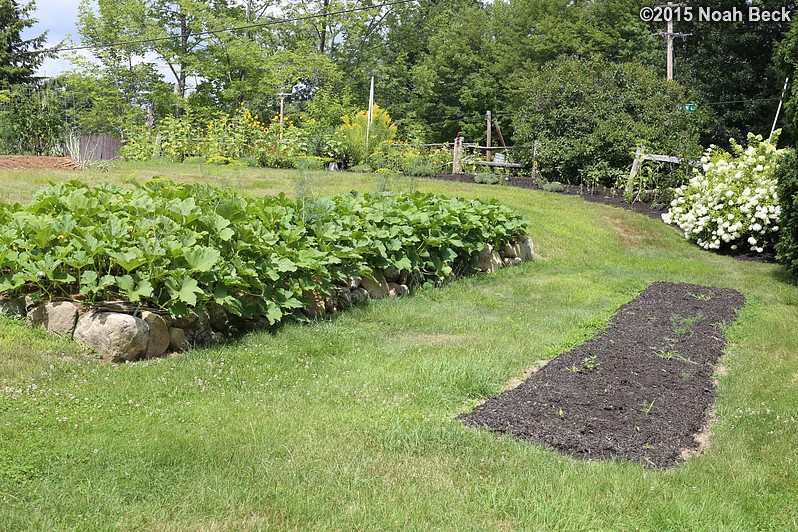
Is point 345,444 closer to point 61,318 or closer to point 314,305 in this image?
point 61,318

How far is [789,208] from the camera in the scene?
30.3 ft

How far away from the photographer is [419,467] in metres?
3.45

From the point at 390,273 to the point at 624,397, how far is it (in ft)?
10.3

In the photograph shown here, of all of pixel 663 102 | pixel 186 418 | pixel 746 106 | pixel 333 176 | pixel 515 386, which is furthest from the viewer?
pixel 746 106

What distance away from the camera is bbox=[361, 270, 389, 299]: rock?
702 centimetres

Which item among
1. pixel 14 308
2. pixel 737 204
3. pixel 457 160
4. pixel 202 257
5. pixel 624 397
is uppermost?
pixel 457 160

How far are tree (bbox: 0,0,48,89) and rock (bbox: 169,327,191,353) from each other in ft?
114

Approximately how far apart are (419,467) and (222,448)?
0.92m

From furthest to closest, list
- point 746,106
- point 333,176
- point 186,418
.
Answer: point 746,106
point 333,176
point 186,418

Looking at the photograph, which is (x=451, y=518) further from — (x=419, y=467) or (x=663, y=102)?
(x=663, y=102)

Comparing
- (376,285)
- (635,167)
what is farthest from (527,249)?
(635,167)

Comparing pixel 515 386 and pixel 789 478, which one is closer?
pixel 789 478

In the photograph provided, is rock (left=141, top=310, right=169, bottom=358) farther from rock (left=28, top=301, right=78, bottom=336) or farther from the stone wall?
rock (left=28, top=301, right=78, bottom=336)

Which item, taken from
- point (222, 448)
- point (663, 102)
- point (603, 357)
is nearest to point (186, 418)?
point (222, 448)
